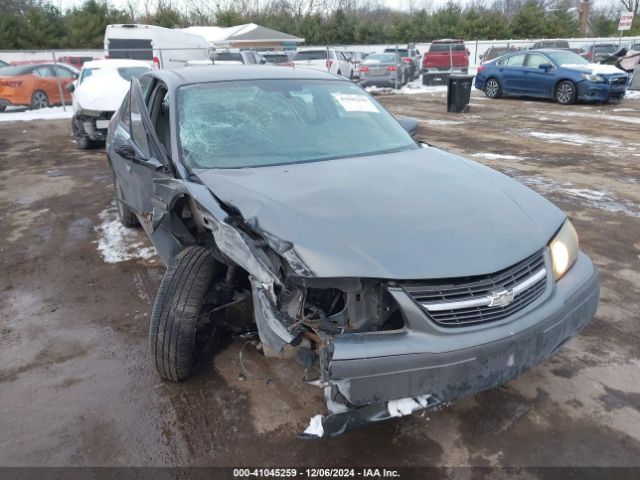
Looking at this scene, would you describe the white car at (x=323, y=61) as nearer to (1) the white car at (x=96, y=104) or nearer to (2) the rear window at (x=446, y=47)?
(2) the rear window at (x=446, y=47)

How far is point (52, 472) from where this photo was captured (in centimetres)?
233

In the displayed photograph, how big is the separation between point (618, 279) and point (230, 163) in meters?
3.13

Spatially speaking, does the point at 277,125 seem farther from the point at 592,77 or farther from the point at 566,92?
the point at 566,92


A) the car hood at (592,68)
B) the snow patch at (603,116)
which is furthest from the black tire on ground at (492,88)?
the snow patch at (603,116)

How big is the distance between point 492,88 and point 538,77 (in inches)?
78.3

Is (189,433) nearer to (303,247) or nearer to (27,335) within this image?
(303,247)

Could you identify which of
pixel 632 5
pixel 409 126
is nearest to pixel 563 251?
pixel 409 126

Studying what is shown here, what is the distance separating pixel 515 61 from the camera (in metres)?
16.6

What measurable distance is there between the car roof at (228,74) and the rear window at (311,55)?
17.8 meters

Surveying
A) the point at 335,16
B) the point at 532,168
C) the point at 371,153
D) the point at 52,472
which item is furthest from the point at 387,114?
the point at 335,16

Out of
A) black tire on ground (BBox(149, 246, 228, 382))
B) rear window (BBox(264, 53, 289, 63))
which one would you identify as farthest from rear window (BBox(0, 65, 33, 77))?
black tire on ground (BBox(149, 246, 228, 382))

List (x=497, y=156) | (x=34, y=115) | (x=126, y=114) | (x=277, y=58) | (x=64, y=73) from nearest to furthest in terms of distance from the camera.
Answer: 1. (x=126, y=114)
2. (x=497, y=156)
3. (x=34, y=115)
4. (x=64, y=73)
5. (x=277, y=58)

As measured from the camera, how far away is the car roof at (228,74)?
148 inches

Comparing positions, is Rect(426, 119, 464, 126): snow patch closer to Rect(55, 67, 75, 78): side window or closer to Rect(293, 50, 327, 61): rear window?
Rect(293, 50, 327, 61): rear window
